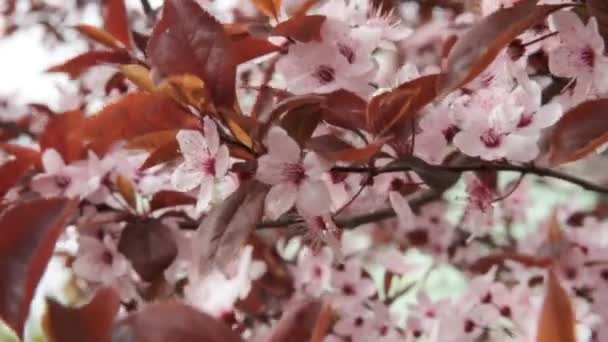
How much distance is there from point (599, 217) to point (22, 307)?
3.18 feet

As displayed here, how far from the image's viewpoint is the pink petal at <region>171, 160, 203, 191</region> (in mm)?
660

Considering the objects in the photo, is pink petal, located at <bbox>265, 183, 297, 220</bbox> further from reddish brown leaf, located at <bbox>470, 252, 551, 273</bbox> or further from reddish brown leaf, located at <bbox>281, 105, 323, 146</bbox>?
reddish brown leaf, located at <bbox>470, 252, 551, 273</bbox>

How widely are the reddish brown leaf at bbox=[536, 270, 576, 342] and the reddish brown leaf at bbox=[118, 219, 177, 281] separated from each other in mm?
477

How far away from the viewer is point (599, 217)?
4.25 ft

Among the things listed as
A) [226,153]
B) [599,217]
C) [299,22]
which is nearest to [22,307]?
[226,153]

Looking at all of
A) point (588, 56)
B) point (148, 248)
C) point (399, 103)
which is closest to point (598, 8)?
point (588, 56)

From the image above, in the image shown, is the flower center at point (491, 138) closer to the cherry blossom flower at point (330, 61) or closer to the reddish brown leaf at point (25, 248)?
the cherry blossom flower at point (330, 61)

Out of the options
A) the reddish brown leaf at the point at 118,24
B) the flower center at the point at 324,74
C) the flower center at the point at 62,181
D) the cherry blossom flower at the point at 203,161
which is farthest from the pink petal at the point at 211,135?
the flower center at the point at 62,181

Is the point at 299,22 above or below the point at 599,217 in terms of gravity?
above

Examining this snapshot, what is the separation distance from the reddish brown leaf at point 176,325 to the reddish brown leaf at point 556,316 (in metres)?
0.16

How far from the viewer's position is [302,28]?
661mm

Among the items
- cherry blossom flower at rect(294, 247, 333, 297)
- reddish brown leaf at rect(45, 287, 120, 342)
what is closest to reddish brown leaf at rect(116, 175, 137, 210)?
cherry blossom flower at rect(294, 247, 333, 297)

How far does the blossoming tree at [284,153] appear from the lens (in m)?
0.56

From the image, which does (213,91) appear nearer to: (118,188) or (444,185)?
(444,185)
